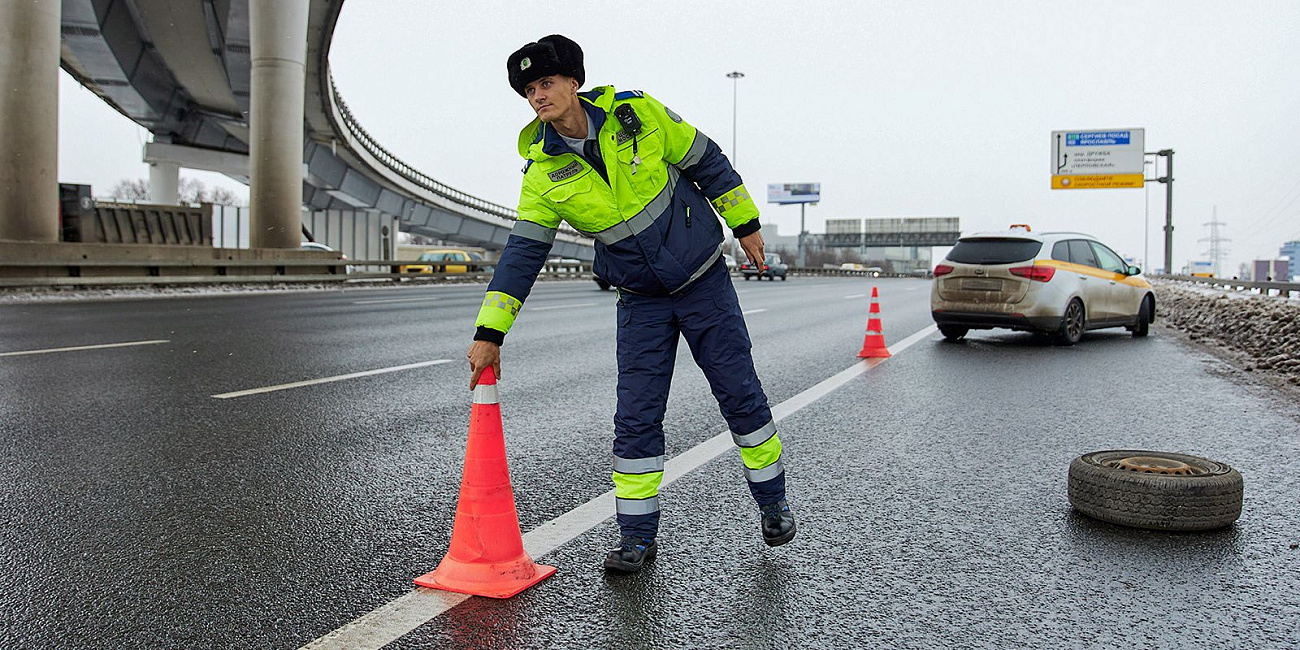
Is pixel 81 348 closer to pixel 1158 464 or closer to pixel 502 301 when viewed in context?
pixel 502 301

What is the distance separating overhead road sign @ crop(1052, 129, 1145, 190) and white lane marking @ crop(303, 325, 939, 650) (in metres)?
44.3

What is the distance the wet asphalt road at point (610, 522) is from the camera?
2.95 m

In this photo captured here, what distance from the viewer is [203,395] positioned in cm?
704

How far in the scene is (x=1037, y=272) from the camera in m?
11.8

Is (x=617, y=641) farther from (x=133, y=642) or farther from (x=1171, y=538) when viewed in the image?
Result: (x=1171, y=538)

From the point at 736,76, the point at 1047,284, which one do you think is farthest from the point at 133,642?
the point at 736,76

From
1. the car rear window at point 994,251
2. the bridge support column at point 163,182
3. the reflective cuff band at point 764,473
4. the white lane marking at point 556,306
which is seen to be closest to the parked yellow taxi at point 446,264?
the white lane marking at point 556,306

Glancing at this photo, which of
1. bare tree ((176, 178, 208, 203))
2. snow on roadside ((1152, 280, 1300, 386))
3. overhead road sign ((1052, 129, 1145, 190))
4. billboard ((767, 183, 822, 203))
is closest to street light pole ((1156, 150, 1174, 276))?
overhead road sign ((1052, 129, 1145, 190))

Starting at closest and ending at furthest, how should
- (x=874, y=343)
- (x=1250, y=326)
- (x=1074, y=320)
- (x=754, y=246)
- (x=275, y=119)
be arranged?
(x=754, y=246) < (x=874, y=343) < (x=1074, y=320) < (x=1250, y=326) < (x=275, y=119)

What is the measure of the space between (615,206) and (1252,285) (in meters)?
18.2

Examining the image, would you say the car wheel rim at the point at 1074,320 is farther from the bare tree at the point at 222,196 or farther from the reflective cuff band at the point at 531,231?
the bare tree at the point at 222,196

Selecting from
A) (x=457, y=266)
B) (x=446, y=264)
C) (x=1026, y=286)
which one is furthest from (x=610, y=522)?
(x=457, y=266)

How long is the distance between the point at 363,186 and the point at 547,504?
4781cm

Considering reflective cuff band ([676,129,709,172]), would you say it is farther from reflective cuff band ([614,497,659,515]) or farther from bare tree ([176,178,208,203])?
bare tree ([176,178,208,203])
